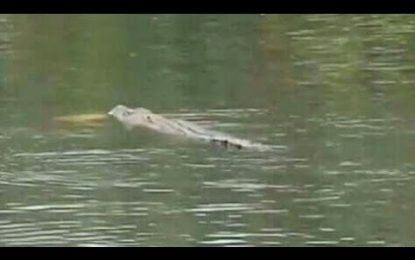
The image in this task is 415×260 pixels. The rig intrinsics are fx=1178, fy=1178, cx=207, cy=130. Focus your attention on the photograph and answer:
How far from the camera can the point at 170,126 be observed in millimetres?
4406

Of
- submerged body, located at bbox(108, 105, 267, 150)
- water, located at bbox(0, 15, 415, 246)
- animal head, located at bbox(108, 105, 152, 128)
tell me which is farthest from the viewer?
animal head, located at bbox(108, 105, 152, 128)

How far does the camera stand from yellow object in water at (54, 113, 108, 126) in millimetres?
4625

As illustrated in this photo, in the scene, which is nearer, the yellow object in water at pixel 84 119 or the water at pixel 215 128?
the water at pixel 215 128

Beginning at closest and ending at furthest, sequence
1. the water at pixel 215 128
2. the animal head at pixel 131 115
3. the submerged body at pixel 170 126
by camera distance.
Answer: the water at pixel 215 128 < the submerged body at pixel 170 126 < the animal head at pixel 131 115

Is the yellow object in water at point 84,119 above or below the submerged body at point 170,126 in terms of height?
above

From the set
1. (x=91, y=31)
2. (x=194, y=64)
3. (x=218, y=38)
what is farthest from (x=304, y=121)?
(x=91, y=31)

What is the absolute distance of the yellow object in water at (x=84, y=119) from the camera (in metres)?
4.62

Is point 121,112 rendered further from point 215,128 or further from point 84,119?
point 215,128

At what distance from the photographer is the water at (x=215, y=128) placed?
3395 mm

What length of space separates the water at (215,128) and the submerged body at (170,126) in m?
0.06

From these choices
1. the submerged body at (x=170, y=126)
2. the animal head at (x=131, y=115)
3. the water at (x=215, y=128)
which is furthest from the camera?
the animal head at (x=131, y=115)

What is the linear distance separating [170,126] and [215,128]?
0.17 metres

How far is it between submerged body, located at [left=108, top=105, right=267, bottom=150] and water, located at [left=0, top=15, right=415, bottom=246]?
6 centimetres
